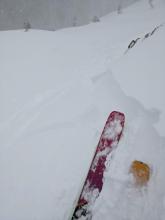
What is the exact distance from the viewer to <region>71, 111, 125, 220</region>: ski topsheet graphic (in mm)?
3297

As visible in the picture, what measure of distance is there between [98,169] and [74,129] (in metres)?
1.41

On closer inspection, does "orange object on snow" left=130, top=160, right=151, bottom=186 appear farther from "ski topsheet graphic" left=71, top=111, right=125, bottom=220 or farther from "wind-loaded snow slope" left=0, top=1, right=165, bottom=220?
"ski topsheet graphic" left=71, top=111, right=125, bottom=220

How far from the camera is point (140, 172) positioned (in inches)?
147

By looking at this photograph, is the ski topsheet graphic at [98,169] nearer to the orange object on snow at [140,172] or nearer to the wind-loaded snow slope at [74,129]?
the wind-loaded snow slope at [74,129]

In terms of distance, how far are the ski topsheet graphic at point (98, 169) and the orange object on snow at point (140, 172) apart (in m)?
0.52

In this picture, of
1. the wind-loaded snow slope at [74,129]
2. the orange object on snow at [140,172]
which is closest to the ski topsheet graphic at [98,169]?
the wind-loaded snow slope at [74,129]

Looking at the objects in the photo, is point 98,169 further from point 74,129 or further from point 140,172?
point 74,129

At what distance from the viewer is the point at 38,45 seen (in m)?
9.89

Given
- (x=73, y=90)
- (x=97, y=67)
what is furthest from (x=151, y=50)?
(x=73, y=90)

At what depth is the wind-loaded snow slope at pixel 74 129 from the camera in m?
3.55

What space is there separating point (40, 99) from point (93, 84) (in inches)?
62.1

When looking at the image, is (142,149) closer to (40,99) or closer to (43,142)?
(43,142)

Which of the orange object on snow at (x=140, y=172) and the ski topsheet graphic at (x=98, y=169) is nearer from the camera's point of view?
the ski topsheet graphic at (x=98, y=169)

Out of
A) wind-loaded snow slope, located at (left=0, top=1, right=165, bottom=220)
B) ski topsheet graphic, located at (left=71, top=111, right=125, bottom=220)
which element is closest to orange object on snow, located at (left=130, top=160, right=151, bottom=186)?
wind-loaded snow slope, located at (left=0, top=1, right=165, bottom=220)
